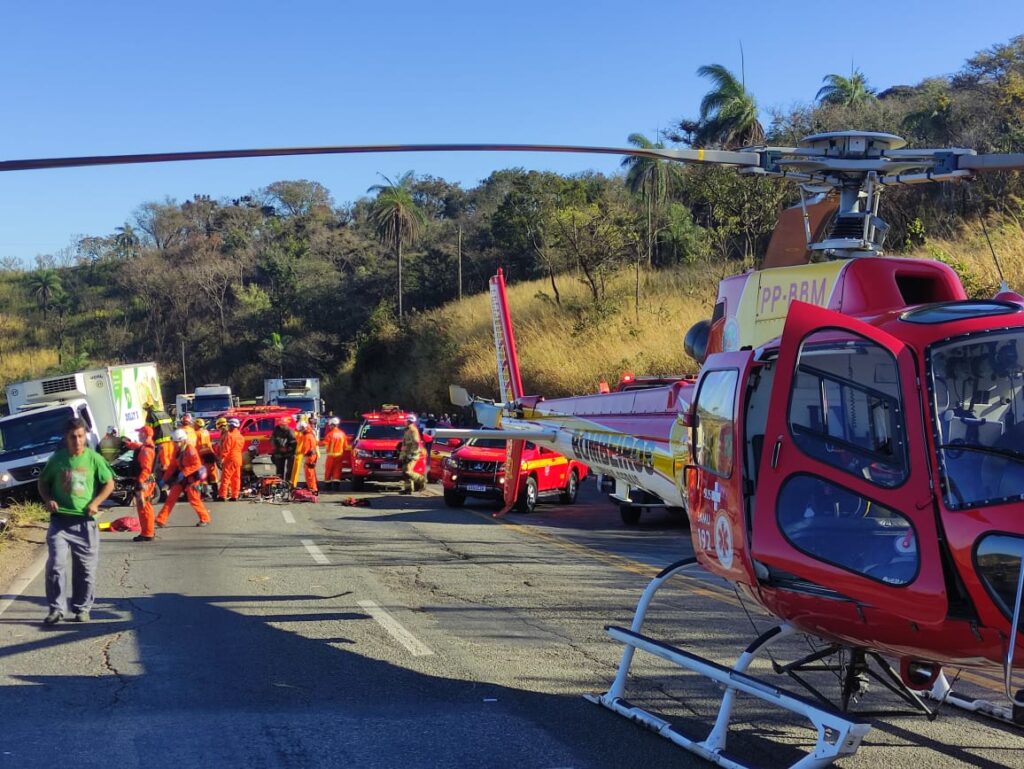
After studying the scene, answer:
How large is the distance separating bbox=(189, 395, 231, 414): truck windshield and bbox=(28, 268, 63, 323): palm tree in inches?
2299

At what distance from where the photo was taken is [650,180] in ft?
128

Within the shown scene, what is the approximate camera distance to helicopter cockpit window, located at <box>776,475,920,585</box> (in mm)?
4762

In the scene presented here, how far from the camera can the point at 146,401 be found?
2795 centimetres

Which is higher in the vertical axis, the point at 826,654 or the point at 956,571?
the point at 956,571

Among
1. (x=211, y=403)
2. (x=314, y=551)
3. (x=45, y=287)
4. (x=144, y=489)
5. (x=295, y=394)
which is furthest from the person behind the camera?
(x=45, y=287)

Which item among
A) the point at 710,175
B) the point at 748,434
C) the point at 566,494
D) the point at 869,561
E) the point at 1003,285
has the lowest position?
the point at 566,494

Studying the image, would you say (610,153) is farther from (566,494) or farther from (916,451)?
(566,494)

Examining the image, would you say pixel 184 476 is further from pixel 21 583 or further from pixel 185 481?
pixel 21 583

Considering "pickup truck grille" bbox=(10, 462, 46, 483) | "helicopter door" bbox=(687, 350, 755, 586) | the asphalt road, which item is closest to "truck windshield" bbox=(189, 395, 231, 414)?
"pickup truck grille" bbox=(10, 462, 46, 483)

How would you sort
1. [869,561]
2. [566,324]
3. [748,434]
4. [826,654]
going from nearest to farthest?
1. [869,561]
2. [748,434]
3. [826,654]
4. [566,324]

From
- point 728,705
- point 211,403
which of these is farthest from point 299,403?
point 728,705

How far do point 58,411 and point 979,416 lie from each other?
2142 centimetres

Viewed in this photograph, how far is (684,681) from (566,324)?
31.9m

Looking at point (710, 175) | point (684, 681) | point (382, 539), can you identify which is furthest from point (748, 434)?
point (710, 175)
